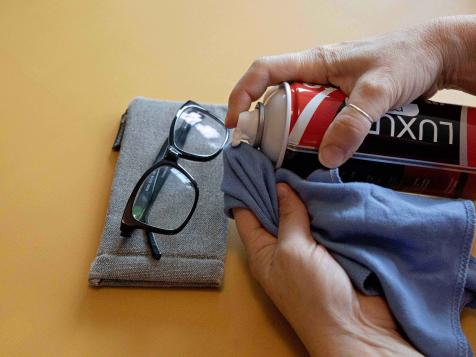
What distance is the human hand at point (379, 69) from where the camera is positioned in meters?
0.45

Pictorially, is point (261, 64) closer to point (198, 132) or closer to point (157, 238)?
point (198, 132)

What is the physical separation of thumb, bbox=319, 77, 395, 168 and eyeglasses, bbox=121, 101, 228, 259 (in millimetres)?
192

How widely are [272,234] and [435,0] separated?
2.18 feet

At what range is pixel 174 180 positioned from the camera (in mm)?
569

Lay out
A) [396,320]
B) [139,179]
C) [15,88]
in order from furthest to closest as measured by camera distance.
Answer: [15,88]
[139,179]
[396,320]

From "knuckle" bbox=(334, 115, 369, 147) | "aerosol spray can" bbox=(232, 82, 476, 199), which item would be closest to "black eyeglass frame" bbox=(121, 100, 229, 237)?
"aerosol spray can" bbox=(232, 82, 476, 199)

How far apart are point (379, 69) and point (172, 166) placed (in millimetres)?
289

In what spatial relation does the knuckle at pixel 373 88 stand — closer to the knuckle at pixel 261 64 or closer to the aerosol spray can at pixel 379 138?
the aerosol spray can at pixel 379 138

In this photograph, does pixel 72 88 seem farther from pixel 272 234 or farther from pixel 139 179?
pixel 272 234

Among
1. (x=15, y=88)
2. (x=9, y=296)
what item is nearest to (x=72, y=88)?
(x=15, y=88)

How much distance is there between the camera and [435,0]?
841 millimetres

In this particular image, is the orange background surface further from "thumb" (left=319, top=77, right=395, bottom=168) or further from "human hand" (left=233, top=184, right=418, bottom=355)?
"thumb" (left=319, top=77, right=395, bottom=168)

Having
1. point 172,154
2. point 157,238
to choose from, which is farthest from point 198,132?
point 157,238

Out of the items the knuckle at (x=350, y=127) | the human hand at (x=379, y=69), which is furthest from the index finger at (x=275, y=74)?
the knuckle at (x=350, y=127)
